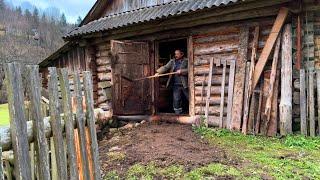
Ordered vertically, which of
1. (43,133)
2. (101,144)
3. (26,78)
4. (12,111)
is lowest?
(101,144)

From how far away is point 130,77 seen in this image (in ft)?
32.8

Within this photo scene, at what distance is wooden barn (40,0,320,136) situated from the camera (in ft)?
24.1

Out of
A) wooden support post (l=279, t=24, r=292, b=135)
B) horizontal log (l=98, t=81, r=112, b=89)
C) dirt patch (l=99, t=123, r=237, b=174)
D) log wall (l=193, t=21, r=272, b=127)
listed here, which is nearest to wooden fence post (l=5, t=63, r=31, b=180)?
dirt patch (l=99, t=123, r=237, b=174)

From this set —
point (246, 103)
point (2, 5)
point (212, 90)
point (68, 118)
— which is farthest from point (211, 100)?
point (2, 5)

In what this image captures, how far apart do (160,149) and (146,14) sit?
190 inches

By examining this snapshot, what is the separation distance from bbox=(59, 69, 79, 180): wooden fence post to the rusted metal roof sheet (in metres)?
5.50

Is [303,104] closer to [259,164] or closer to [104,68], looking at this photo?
[259,164]

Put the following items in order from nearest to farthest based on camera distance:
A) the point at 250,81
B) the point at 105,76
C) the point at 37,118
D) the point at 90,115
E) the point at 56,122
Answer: the point at 37,118, the point at 56,122, the point at 90,115, the point at 250,81, the point at 105,76

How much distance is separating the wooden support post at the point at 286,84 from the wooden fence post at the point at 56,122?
5.55 metres

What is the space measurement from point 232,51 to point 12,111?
676 centimetres

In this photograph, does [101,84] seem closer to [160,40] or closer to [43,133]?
[160,40]

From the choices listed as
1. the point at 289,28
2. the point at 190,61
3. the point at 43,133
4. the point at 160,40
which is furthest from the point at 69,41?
the point at 43,133

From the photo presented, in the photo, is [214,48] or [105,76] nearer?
[214,48]

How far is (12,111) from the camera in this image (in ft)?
7.64
